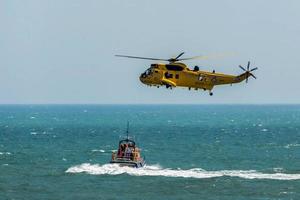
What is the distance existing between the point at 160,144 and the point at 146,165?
5188cm

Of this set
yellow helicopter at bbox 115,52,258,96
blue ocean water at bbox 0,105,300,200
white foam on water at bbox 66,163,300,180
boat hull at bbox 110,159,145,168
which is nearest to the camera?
yellow helicopter at bbox 115,52,258,96

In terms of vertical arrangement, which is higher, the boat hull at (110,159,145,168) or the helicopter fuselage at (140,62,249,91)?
the helicopter fuselage at (140,62,249,91)

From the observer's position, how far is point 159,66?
2398 inches

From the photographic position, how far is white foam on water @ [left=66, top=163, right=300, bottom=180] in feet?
330

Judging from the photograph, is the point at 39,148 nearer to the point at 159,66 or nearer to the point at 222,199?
the point at 222,199

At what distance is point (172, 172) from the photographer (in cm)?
10625

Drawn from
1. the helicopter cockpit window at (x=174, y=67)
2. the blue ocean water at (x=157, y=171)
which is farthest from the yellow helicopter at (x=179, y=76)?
the blue ocean water at (x=157, y=171)

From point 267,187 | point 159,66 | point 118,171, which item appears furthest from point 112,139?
point 159,66

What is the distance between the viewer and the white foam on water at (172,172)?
10056 cm

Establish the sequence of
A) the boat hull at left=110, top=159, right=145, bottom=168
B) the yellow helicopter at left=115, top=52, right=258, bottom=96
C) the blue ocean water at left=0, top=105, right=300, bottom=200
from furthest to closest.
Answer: the boat hull at left=110, top=159, right=145, bottom=168 → the blue ocean water at left=0, top=105, right=300, bottom=200 → the yellow helicopter at left=115, top=52, right=258, bottom=96

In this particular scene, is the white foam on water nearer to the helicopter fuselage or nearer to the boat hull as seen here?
the boat hull

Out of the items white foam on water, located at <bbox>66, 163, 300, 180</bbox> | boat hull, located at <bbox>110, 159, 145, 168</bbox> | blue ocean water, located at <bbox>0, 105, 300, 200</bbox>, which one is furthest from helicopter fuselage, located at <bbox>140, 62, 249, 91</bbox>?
boat hull, located at <bbox>110, 159, 145, 168</bbox>

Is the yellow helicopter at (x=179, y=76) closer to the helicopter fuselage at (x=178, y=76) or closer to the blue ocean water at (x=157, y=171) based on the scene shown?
the helicopter fuselage at (x=178, y=76)

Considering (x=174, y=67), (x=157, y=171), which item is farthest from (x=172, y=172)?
(x=174, y=67)
